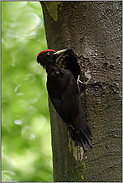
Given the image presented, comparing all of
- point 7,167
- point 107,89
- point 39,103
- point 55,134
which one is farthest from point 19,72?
point 107,89

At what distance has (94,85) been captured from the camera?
1.93 m

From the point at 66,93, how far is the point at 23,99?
2700 mm

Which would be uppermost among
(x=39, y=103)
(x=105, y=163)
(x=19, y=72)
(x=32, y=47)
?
(x=32, y=47)

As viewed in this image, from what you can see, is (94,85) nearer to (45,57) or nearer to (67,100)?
(67,100)

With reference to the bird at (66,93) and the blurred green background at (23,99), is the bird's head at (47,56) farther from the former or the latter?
the blurred green background at (23,99)

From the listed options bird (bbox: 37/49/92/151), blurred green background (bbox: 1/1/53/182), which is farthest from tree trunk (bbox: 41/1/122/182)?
blurred green background (bbox: 1/1/53/182)

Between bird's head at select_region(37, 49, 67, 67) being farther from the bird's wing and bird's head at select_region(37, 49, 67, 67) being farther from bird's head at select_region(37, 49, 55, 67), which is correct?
the bird's wing

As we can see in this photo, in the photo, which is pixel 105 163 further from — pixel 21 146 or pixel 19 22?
pixel 19 22

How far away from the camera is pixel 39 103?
4.96 meters

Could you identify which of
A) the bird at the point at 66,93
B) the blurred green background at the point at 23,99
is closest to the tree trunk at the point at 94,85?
the bird at the point at 66,93

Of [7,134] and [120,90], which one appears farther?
[7,134]

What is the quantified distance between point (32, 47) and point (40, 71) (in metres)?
0.67

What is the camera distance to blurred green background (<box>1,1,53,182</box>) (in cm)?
435

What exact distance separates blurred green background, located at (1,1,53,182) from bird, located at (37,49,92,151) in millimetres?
2357
